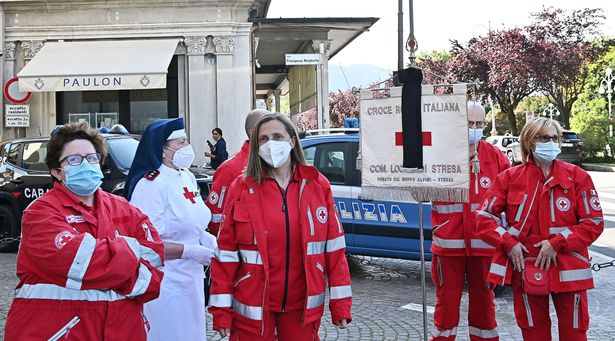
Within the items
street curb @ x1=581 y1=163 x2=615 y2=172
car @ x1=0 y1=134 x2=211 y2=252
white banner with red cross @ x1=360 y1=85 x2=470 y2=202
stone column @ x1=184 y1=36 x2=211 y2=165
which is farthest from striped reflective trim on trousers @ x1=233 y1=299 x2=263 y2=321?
street curb @ x1=581 y1=163 x2=615 y2=172

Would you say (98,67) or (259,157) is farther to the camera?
(98,67)

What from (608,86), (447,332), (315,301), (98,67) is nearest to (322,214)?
(315,301)

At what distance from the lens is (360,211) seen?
8617 millimetres

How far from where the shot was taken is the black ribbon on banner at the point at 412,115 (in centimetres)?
439

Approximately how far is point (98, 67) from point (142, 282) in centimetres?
1615

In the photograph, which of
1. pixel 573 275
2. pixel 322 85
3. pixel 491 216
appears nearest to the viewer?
pixel 573 275

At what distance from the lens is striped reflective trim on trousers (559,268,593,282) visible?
166 inches

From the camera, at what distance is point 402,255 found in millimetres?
8398

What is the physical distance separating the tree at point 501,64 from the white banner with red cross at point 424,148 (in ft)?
115

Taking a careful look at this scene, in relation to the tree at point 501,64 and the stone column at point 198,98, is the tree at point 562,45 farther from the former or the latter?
the stone column at point 198,98

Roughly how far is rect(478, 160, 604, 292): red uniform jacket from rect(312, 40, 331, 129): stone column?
16624 mm

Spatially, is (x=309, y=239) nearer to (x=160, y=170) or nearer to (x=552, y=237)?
(x=160, y=170)

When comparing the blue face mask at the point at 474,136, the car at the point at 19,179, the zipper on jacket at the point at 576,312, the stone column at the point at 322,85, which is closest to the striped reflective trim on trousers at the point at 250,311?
the zipper on jacket at the point at 576,312

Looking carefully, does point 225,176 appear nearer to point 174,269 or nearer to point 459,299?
point 174,269
